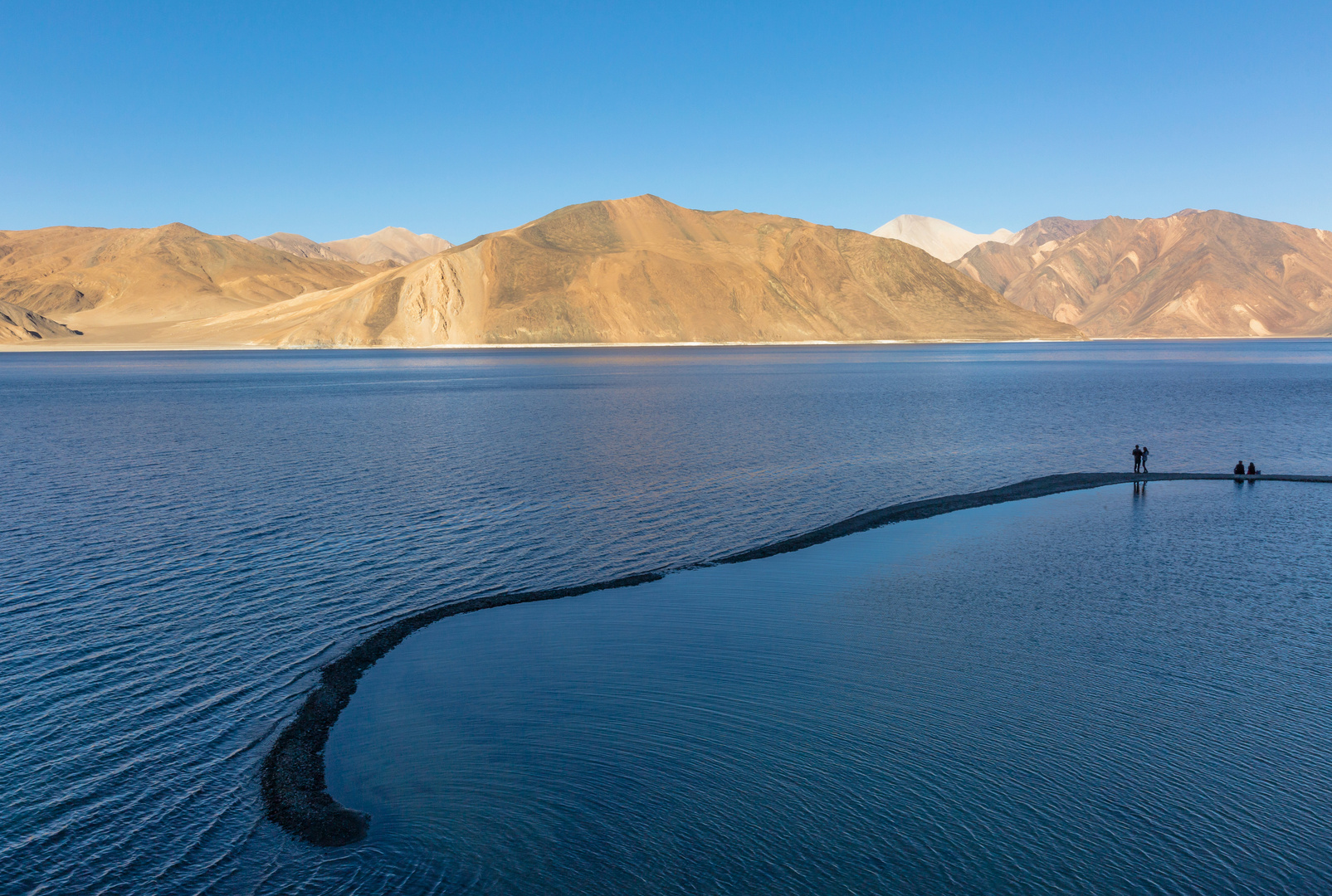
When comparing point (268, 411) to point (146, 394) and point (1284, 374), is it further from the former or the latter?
point (1284, 374)

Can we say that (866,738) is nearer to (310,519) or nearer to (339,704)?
(339,704)

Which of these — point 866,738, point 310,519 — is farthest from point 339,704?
point 310,519

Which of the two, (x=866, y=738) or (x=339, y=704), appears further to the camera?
(x=339, y=704)

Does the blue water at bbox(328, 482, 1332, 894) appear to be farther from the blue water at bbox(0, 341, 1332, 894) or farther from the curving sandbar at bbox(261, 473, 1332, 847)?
the blue water at bbox(0, 341, 1332, 894)

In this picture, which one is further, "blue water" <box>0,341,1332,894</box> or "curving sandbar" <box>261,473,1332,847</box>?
"blue water" <box>0,341,1332,894</box>

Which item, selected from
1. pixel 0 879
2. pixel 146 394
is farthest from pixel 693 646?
pixel 146 394

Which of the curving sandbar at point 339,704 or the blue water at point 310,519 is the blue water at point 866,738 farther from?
the blue water at point 310,519

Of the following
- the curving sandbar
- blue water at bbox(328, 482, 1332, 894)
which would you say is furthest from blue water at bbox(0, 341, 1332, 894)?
blue water at bbox(328, 482, 1332, 894)
